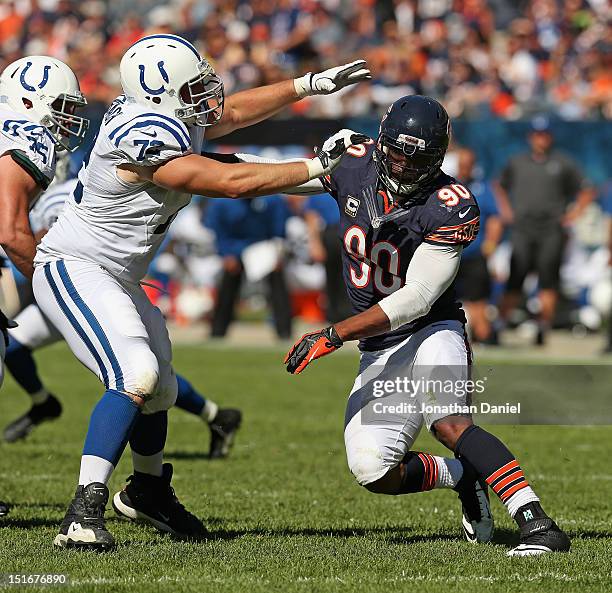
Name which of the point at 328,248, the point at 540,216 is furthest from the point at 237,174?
the point at 328,248

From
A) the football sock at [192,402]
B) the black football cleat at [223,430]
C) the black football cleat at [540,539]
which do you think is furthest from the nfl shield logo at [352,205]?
the black football cleat at [223,430]

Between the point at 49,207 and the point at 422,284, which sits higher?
the point at 49,207

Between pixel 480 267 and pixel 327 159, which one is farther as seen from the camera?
pixel 480 267

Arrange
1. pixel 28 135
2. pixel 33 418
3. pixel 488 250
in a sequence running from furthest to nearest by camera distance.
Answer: pixel 488 250 < pixel 33 418 < pixel 28 135

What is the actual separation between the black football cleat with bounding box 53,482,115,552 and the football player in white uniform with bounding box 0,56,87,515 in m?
0.87

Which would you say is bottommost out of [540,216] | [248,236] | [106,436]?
[106,436]

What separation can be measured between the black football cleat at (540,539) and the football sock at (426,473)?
0.49 metres

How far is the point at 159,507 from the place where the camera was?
15.8 feet

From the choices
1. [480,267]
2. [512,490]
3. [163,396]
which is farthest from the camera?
[480,267]

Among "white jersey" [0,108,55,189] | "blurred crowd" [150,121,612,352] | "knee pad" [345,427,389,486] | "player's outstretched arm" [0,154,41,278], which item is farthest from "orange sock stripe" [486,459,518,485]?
"blurred crowd" [150,121,612,352]

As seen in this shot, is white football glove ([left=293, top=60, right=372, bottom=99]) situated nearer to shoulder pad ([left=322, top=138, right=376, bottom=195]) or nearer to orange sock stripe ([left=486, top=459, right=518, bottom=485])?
shoulder pad ([left=322, top=138, right=376, bottom=195])

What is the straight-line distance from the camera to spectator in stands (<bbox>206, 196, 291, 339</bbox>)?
12562 mm

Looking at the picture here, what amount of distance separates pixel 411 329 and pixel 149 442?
3.49 feet

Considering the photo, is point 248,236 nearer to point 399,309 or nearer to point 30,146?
point 30,146
